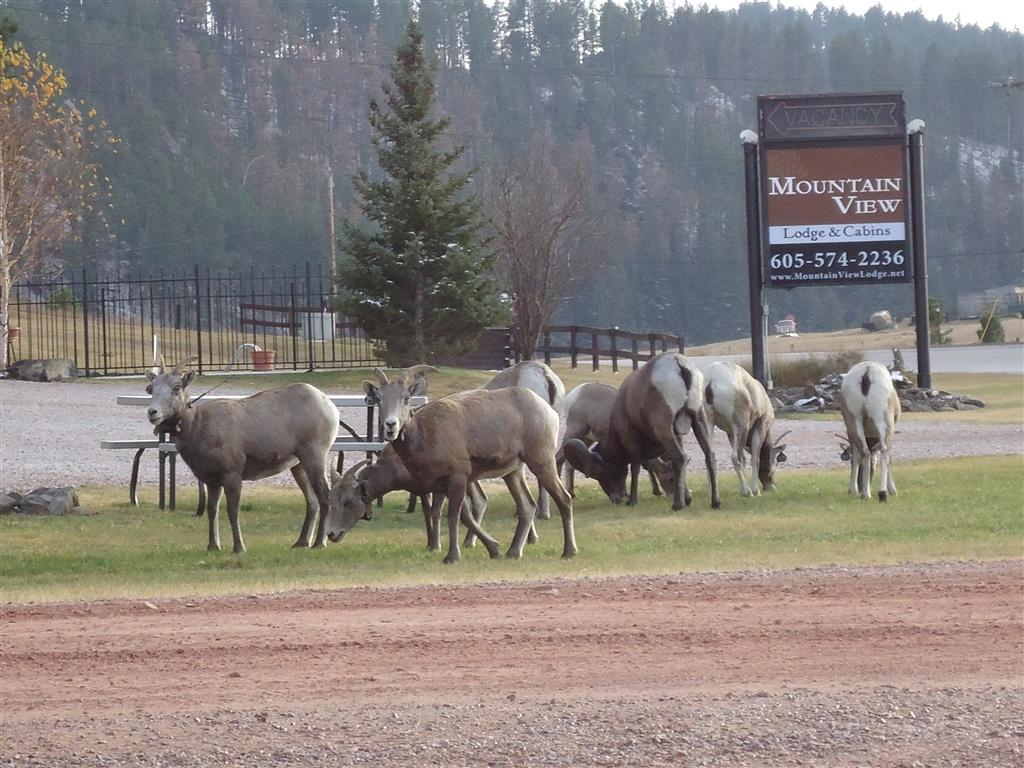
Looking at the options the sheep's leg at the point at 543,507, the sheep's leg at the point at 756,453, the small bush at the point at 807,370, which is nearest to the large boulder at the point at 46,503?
the sheep's leg at the point at 543,507

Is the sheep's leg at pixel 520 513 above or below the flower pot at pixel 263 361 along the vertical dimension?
below

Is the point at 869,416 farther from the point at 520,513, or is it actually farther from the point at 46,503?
the point at 46,503

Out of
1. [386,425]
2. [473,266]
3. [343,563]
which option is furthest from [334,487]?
[473,266]

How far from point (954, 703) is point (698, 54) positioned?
569ft

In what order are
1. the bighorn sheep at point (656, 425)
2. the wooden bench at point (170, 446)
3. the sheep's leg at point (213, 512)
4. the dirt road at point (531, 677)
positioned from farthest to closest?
the bighorn sheep at point (656, 425)
the wooden bench at point (170, 446)
the sheep's leg at point (213, 512)
the dirt road at point (531, 677)

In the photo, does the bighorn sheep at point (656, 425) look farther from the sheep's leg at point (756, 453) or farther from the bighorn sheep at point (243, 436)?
the bighorn sheep at point (243, 436)

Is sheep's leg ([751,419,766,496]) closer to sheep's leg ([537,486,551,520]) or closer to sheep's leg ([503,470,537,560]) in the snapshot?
sheep's leg ([537,486,551,520])

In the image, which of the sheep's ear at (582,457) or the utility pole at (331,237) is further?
the utility pole at (331,237)

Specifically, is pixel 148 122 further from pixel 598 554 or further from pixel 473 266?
pixel 598 554

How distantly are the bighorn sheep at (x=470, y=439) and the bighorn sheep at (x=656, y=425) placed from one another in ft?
13.6

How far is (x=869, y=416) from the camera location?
19.6 meters

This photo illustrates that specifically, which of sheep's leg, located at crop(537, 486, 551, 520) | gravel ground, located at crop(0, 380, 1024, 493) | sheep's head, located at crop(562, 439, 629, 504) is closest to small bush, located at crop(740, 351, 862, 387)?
gravel ground, located at crop(0, 380, 1024, 493)

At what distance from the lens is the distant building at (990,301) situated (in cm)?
11506

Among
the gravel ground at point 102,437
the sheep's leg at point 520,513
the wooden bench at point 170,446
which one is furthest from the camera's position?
the gravel ground at point 102,437
